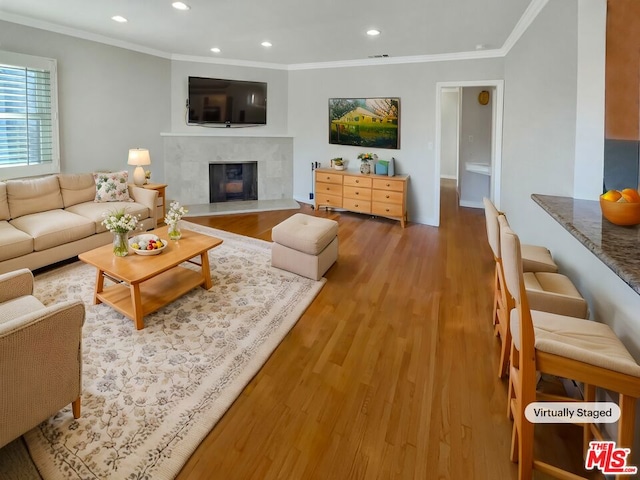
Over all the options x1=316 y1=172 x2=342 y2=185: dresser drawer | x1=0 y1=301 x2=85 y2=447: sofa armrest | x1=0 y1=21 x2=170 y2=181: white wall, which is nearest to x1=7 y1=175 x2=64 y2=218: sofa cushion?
x1=0 y1=21 x2=170 y2=181: white wall

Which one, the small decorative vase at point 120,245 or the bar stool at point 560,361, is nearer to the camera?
the bar stool at point 560,361

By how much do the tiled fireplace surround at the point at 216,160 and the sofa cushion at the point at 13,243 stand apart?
295cm

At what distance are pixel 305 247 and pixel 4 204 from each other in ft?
10.4

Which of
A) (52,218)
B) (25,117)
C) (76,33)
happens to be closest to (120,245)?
(52,218)

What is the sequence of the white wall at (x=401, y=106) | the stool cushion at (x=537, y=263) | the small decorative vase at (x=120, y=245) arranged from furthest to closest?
the white wall at (x=401, y=106) → the small decorative vase at (x=120, y=245) → the stool cushion at (x=537, y=263)

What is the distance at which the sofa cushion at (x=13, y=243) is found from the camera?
3.23 m

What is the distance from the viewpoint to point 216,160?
6531mm

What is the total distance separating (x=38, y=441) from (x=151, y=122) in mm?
5206

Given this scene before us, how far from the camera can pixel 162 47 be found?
548cm

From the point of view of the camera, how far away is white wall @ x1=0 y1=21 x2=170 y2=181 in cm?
452

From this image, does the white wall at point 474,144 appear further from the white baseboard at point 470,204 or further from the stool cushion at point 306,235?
the stool cushion at point 306,235

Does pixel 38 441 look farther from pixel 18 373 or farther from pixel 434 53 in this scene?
pixel 434 53

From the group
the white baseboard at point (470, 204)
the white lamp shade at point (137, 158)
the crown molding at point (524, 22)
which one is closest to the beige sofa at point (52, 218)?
the white lamp shade at point (137, 158)

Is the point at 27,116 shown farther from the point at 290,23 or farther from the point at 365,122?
the point at 365,122
